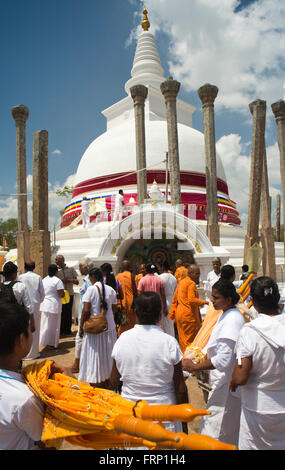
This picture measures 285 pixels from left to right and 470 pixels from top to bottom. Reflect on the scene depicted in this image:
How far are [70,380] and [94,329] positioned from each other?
2.43m

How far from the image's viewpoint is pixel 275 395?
77.7 inches

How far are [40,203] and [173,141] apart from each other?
242 inches

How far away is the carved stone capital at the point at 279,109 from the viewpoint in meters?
12.7

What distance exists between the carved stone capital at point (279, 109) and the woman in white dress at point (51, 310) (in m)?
11.2

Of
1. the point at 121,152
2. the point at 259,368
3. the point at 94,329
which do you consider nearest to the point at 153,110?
the point at 121,152

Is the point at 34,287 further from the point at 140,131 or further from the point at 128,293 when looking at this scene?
the point at 140,131

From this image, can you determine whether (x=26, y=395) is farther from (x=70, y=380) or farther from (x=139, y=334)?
(x=139, y=334)

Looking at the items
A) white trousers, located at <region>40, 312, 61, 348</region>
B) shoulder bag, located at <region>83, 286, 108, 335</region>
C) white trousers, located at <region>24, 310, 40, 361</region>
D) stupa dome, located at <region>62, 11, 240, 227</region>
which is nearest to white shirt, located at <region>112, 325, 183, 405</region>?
shoulder bag, located at <region>83, 286, 108, 335</region>

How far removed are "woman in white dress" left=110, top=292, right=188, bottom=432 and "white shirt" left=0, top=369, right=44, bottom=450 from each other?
761 millimetres

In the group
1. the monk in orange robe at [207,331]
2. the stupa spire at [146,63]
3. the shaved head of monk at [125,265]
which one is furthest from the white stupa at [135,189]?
the monk in orange robe at [207,331]

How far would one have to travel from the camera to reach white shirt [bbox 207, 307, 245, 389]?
93.3 inches

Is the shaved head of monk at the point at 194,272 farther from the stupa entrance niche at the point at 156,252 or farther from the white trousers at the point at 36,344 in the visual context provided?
the stupa entrance niche at the point at 156,252

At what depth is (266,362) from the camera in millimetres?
1961

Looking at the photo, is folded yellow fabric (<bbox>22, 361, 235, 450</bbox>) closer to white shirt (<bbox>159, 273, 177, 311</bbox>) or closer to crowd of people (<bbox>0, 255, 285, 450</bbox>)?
crowd of people (<bbox>0, 255, 285, 450</bbox>)
